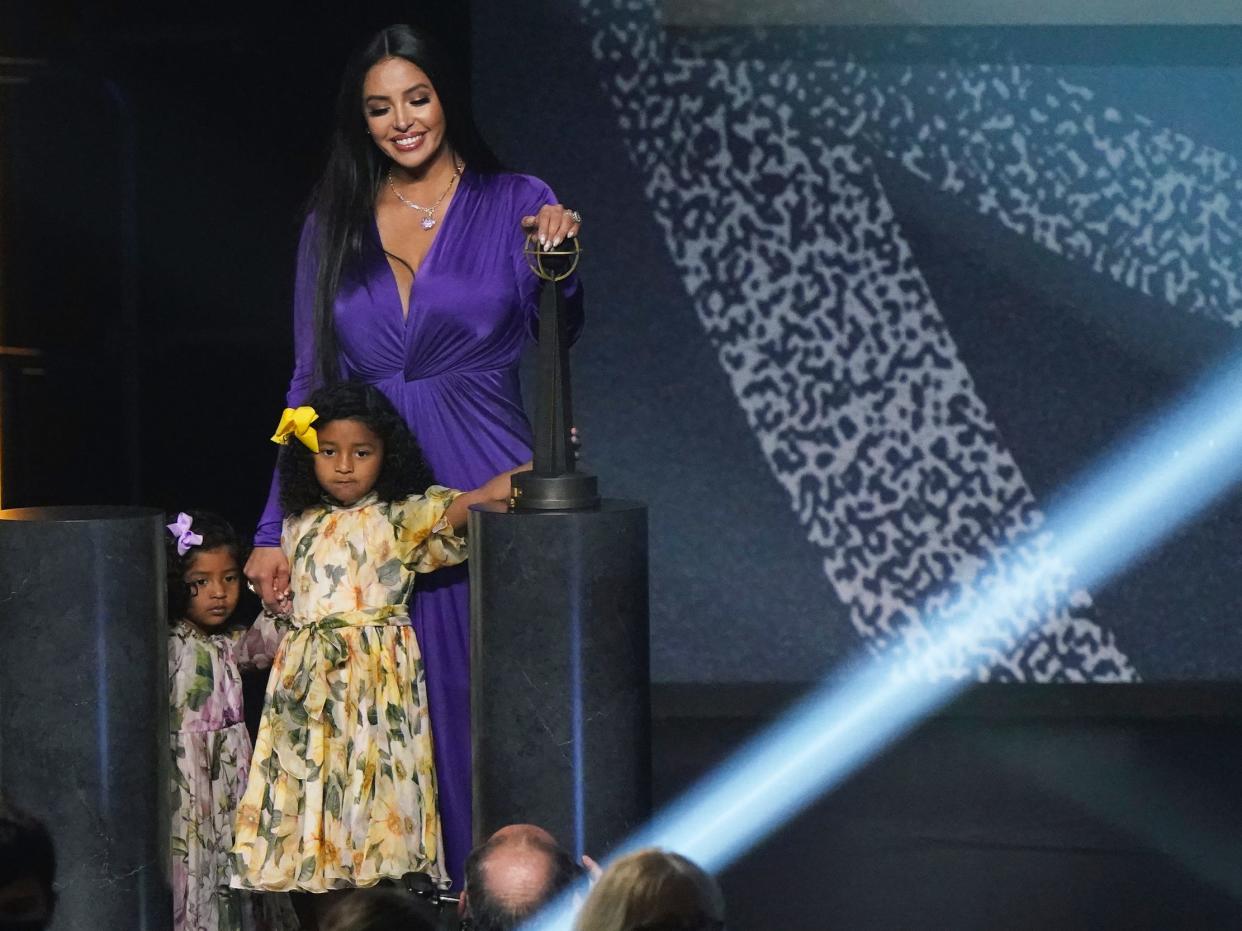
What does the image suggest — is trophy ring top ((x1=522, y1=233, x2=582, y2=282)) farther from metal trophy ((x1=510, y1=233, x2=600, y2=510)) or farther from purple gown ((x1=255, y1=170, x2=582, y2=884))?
purple gown ((x1=255, y1=170, x2=582, y2=884))

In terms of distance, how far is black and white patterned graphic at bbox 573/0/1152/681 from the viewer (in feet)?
18.4

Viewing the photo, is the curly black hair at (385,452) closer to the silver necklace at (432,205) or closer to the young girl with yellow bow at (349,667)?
the young girl with yellow bow at (349,667)

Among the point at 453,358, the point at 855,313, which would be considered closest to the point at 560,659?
the point at 453,358

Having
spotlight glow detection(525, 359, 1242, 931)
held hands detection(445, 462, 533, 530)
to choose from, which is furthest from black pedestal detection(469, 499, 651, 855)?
spotlight glow detection(525, 359, 1242, 931)

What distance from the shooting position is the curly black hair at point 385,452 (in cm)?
322

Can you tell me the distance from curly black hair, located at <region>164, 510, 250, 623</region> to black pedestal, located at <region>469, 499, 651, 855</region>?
0.66 m

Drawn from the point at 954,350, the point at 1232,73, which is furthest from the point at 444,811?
the point at 1232,73

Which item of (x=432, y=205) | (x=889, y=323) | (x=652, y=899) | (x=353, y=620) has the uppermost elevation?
(x=889, y=323)

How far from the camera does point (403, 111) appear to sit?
3.24 metres

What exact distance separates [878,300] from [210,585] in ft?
8.83

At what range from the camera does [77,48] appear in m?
4.46

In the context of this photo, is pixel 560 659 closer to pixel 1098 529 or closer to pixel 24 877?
pixel 24 877

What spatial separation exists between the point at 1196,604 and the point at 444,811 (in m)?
3.02

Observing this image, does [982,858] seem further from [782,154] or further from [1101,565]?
[782,154]
